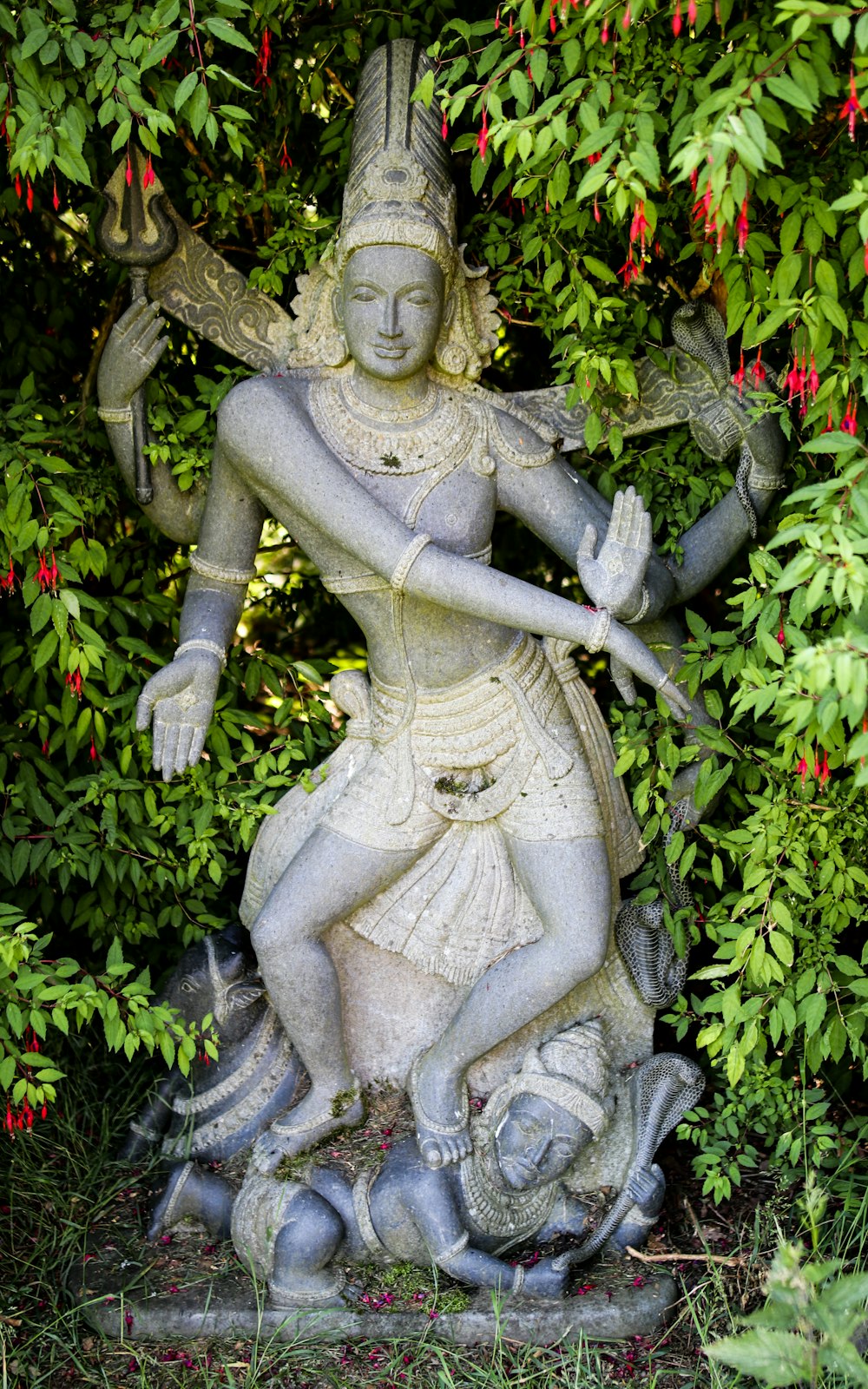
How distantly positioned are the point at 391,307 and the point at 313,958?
1.61m

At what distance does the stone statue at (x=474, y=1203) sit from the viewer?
11.6 ft

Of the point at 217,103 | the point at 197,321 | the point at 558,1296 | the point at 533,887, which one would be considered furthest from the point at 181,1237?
the point at 217,103

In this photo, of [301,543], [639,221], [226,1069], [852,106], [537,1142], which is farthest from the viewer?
[226,1069]

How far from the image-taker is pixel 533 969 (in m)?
3.63

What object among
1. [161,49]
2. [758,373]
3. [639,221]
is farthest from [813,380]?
[161,49]

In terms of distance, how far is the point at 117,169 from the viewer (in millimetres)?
3639

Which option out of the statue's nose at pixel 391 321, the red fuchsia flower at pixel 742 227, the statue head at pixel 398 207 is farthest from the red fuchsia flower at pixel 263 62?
the red fuchsia flower at pixel 742 227

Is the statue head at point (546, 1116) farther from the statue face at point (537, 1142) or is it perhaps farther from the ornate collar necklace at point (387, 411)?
the ornate collar necklace at point (387, 411)

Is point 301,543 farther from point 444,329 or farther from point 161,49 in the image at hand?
point 161,49

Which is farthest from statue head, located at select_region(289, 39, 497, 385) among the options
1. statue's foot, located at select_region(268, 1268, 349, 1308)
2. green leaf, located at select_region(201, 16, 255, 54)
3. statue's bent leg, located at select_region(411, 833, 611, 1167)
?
statue's foot, located at select_region(268, 1268, 349, 1308)

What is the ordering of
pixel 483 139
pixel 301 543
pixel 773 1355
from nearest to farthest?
pixel 773 1355 → pixel 483 139 → pixel 301 543

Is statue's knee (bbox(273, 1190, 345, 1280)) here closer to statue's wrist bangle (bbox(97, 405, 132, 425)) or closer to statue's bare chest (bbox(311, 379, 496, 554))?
statue's bare chest (bbox(311, 379, 496, 554))

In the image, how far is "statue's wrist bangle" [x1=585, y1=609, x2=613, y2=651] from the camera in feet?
11.1

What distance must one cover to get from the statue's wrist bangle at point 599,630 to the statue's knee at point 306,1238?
1.50 meters
